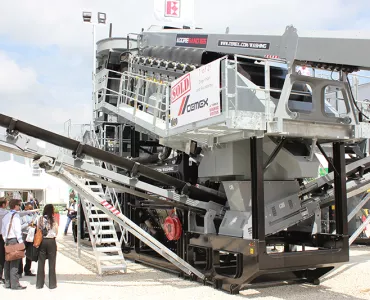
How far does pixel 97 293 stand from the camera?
8289 mm

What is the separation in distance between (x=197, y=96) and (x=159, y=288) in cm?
363

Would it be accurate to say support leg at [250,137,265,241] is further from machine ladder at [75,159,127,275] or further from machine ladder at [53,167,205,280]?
machine ladder at [75,159,127,275]

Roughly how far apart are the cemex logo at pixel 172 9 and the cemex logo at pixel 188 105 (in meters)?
5.18

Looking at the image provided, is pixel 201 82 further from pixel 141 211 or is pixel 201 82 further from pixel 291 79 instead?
pixel 141 211

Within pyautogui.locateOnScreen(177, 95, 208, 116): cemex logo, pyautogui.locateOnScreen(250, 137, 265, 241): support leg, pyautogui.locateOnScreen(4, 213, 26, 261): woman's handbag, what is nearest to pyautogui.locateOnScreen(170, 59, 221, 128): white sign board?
pyautogui.locateOnScreen(177, 95, 208, 116): cemex logo

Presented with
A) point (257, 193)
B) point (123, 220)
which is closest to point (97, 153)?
point (123, 220)

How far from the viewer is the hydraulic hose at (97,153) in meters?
8.30

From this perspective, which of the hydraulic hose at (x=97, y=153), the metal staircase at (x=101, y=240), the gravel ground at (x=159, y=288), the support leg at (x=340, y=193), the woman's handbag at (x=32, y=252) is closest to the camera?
the gravel ground at (x=159, y=288)

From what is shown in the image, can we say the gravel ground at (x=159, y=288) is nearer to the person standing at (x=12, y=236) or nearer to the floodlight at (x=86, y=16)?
the person standing at (x=12, y=236)

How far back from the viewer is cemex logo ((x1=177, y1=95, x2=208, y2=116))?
7.80m

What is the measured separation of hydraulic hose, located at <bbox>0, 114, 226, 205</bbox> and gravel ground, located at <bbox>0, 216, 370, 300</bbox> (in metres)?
1.76

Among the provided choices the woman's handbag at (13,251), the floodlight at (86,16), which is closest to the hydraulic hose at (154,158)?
the woman's handbag at (13,251)

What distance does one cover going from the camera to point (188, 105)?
825 cm

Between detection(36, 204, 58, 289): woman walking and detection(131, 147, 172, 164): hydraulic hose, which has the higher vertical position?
detection(131, 147, 172, 164): hydraulic hose
